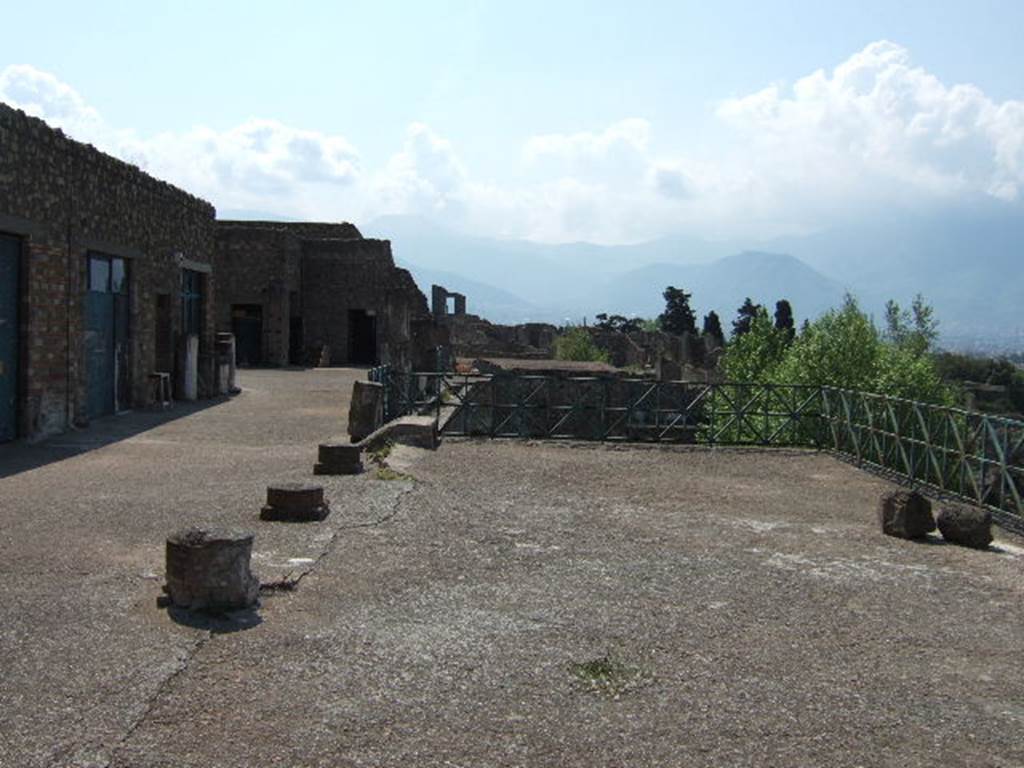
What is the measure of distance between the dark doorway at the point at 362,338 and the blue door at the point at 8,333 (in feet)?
68.7

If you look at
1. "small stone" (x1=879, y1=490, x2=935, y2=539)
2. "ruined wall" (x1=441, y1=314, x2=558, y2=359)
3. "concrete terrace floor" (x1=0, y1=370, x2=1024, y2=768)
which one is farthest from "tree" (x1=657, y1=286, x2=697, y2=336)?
"small stone" (x1=879, y1=490, x2=935, y2=539)

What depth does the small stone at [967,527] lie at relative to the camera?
367 inches

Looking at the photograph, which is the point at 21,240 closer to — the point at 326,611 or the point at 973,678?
the point at 326,611

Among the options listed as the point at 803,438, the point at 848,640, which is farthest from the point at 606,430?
the point at 848,640

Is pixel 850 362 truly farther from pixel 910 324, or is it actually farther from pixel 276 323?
pixel 276 323

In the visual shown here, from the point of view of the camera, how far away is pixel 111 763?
4152 mm

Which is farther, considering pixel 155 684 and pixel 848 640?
pixel 848 640

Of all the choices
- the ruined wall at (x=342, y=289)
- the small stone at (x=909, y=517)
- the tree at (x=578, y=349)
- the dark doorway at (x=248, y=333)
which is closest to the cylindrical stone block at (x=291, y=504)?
the small stone at (x=909, y=517)

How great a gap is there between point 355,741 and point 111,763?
3.24ft

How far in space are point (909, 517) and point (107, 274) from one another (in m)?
12.4

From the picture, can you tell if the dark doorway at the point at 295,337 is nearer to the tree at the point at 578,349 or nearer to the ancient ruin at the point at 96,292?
the ancient ruin at the point at 96,292

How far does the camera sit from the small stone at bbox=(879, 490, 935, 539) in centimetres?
945

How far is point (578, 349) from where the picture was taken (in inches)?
1703

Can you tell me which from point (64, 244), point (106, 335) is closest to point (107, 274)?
point (106, 335)
